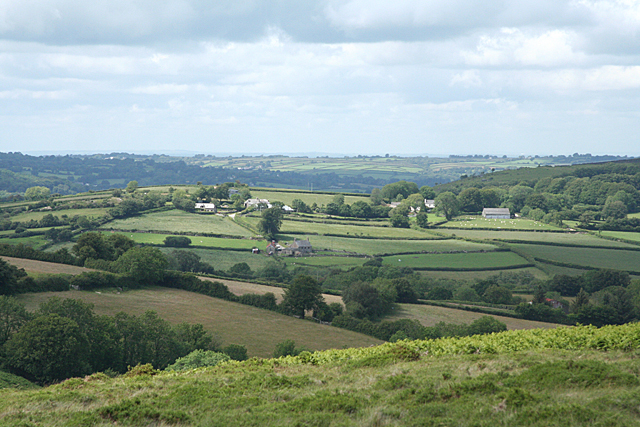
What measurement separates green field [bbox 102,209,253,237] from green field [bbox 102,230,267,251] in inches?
200

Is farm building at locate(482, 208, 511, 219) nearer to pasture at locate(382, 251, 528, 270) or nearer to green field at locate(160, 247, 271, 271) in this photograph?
pasture at locate(382, 251, 528, 270)

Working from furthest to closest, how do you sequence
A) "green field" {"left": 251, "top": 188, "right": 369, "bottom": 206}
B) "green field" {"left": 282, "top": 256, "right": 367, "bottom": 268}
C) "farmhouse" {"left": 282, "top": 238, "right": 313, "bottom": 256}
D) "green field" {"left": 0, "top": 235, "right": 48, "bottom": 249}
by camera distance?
1. "green field" {"left": 251, "top": 188, "right": 369, "bottom": 206}
2. "farmhouse" {"left": 282, "top": 238, "right": 313, "bottom": 256}
3. "green field" {"left": 0, "top": 235, "right": 48, "bottom": 249}
4. "green field" {"left": 282, "top": 256, "right": 367, "bottom": 268}

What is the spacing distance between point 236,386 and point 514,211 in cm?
16826

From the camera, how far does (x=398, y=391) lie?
17703mm

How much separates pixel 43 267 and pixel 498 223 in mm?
118414

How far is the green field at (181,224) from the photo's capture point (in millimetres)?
118031

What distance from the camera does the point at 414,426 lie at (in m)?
14.4

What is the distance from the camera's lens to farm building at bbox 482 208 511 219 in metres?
160

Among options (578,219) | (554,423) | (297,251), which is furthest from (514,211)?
(554,423)

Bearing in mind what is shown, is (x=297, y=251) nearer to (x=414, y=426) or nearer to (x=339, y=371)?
→ (x=339, y=371)

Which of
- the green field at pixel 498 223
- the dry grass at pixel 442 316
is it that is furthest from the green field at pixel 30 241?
the green field at pixel 498 223

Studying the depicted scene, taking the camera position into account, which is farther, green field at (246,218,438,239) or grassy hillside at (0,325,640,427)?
green field at (246,218,438,239)

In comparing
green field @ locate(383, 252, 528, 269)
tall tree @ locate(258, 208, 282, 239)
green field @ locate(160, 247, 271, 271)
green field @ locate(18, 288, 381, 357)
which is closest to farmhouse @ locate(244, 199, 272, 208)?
tall tree @ locate(258, 208, 282, 239)

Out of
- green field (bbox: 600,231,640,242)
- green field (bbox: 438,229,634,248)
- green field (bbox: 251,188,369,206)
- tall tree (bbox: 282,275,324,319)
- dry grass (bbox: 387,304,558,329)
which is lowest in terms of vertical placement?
dry grass (bbox: 387,304,558,329)
